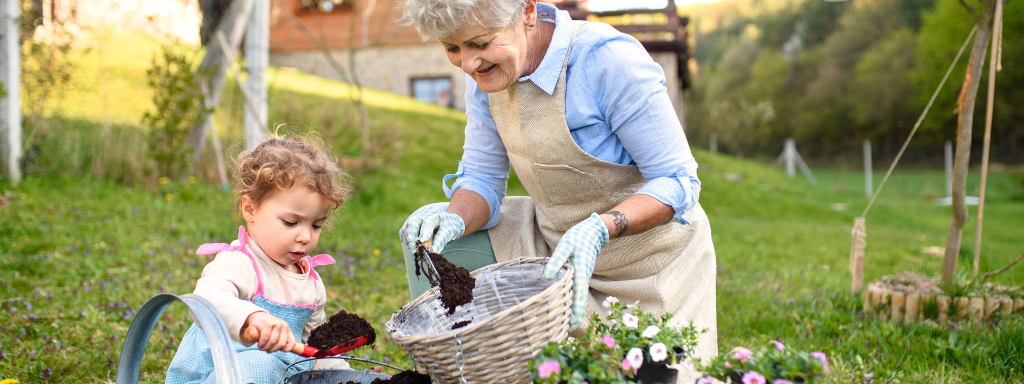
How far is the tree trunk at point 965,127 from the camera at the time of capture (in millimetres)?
2928

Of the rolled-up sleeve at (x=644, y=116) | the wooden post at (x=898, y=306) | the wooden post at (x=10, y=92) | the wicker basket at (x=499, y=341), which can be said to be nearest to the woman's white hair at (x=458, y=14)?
the rolled-up sleeve at (x=644, y=116)

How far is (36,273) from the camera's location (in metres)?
3.39

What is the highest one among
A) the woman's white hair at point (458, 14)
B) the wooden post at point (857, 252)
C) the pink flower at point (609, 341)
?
the woman's white hair at point (458, 14)

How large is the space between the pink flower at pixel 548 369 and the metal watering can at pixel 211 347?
467 mm

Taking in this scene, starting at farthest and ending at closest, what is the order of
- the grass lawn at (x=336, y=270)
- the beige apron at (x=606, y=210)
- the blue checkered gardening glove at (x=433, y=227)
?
1. the grass lawn at (x=336, y=270)
2. the beige apron at (x=606, y=210)
3. the blue checkered gardening glove at (x=433, y=227)

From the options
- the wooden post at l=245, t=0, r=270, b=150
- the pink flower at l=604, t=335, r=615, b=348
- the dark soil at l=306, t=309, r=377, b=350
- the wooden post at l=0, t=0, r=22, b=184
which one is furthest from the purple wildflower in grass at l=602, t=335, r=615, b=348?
the wooden post at l=245, t=0, r=270, b=150

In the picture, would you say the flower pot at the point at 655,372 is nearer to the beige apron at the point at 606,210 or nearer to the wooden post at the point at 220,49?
the beige apron at the point at 606,210

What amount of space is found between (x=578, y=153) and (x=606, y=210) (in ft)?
0.88

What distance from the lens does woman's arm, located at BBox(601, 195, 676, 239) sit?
180cm

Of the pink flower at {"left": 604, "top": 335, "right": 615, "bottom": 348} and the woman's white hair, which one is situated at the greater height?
the woman's white hair

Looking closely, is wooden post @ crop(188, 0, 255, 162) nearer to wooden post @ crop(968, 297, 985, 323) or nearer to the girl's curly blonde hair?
the girl's curly blonde hair

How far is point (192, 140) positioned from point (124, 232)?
7.92 feet

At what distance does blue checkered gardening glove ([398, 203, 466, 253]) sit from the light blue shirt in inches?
19.8

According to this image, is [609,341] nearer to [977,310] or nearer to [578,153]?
[578,153]
